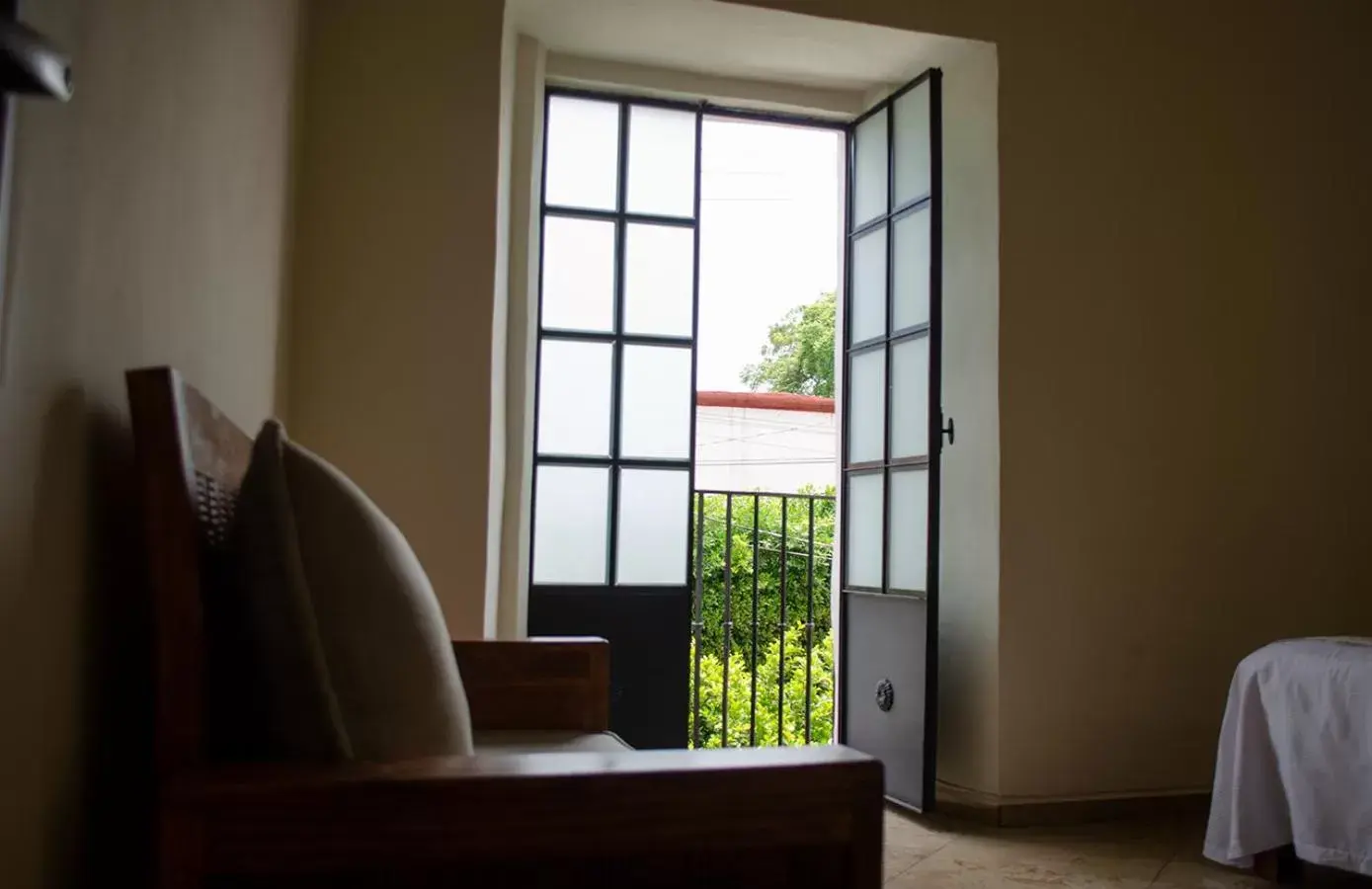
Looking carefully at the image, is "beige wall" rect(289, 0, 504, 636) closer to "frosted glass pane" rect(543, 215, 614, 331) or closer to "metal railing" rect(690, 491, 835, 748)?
"frosted glass pane" rect(543, 215, 614, 331)

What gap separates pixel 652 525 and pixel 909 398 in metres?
0.90

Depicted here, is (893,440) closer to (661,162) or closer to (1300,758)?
(661,162)

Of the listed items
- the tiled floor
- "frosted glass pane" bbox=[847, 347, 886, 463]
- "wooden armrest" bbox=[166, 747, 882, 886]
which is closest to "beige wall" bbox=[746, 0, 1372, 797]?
the tiled floor

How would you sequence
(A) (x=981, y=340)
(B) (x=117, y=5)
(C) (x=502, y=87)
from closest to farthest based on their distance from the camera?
(B) (x=117, y=5) → (C) (x=502, y=87) → (A) (x=981, y=340)

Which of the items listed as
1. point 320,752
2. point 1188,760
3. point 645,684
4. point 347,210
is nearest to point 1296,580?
point 1188,760

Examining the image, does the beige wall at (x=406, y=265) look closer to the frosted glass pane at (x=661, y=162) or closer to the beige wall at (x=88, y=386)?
the frosted glass pane at (x=661, y=162)

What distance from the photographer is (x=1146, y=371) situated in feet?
11.5

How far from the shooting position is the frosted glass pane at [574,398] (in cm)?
359

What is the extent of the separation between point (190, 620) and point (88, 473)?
0.58 ft

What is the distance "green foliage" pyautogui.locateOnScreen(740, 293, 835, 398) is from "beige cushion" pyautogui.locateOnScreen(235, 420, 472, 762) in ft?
34.7

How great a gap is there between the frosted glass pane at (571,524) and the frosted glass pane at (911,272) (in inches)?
41.9

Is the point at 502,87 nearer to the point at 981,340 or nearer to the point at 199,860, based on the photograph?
the point at 981,340

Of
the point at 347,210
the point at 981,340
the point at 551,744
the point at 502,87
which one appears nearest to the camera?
the point at 551,744

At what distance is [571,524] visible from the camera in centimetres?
358
